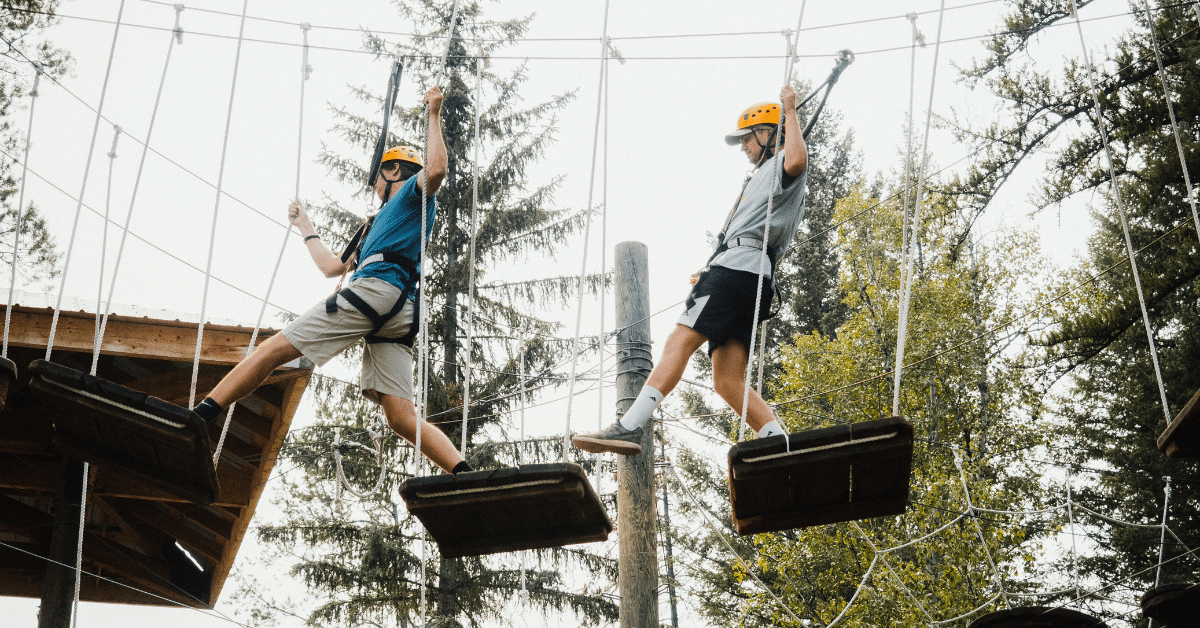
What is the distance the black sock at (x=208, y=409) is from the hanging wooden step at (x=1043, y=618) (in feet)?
10.6

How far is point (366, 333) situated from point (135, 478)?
117 cm

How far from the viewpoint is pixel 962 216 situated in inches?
642

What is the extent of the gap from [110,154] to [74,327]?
104cm

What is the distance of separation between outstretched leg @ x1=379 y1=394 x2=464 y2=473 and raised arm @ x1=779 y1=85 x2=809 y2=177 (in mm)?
1786

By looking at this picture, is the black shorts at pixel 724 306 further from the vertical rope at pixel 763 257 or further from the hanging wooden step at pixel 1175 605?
the hanging wooden step at pixel 1175 605

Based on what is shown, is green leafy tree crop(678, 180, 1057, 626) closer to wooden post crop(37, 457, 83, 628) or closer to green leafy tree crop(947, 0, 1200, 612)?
green leafy tree crop(947, 0, 1200, 612)

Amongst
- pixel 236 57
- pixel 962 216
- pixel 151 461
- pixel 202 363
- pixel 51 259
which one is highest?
pixel 962 216

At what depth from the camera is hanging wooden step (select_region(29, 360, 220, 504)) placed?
3.70 meters

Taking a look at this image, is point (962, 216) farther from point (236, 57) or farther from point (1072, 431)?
point (236, 57)

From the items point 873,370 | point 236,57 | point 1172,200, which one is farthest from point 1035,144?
point 236,57

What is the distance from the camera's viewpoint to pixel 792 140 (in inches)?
153

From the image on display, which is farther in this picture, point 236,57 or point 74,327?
point 74,327

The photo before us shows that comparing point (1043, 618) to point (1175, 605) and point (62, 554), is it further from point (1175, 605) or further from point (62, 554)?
point (62, 554)

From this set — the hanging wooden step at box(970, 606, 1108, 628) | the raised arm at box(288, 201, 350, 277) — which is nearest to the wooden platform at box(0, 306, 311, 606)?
the raised arm at box(288, 201, 350, 277)
